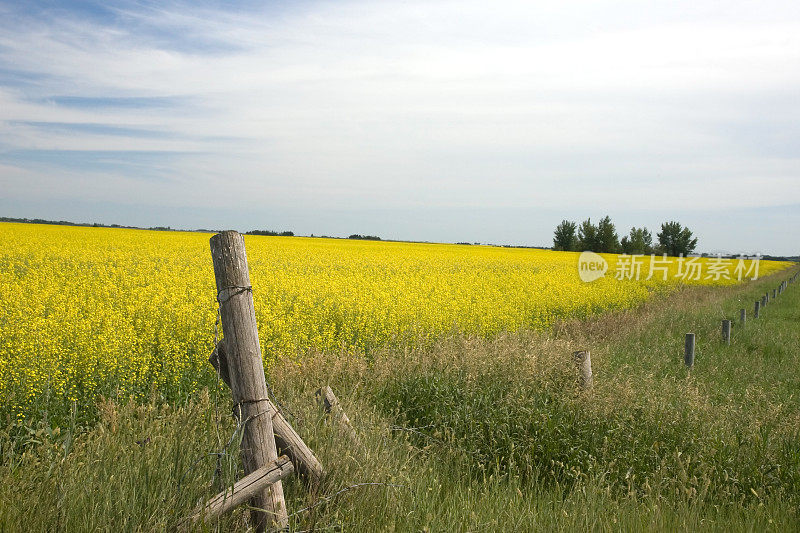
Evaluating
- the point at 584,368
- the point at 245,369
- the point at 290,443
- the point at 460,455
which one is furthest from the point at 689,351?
the point at 245,369

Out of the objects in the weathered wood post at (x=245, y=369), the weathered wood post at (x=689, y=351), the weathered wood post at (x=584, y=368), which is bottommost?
the weathered wood post at (x=689, y=351)

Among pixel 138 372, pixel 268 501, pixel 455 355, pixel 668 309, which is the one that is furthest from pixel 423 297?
pixel 268 501

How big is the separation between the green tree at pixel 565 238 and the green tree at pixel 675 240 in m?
15.6

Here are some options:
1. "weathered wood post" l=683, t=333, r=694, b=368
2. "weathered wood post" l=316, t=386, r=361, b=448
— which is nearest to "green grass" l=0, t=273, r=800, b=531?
"weathered wood post" l=316, t=386, r=361, b=448

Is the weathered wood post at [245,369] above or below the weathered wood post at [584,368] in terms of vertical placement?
above

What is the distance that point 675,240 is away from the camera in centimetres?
9050

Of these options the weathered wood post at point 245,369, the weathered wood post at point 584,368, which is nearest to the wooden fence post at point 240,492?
the weathered wood post at point 245,369

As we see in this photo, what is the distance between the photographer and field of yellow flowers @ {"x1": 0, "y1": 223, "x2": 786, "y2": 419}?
6.35 m

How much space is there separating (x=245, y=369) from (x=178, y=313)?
6.22m

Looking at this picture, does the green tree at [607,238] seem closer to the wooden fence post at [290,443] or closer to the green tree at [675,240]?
the green tree at [675,240]

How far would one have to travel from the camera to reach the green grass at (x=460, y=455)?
10.3 feet

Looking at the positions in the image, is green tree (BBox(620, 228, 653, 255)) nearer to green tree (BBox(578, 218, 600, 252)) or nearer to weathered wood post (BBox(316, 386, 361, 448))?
green tree (BBox(578, 218, 600, 252))

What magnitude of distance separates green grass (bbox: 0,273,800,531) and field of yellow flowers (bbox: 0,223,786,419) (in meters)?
→ 0.65

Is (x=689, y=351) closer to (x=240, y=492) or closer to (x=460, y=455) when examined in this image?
(x=460, y=455)
